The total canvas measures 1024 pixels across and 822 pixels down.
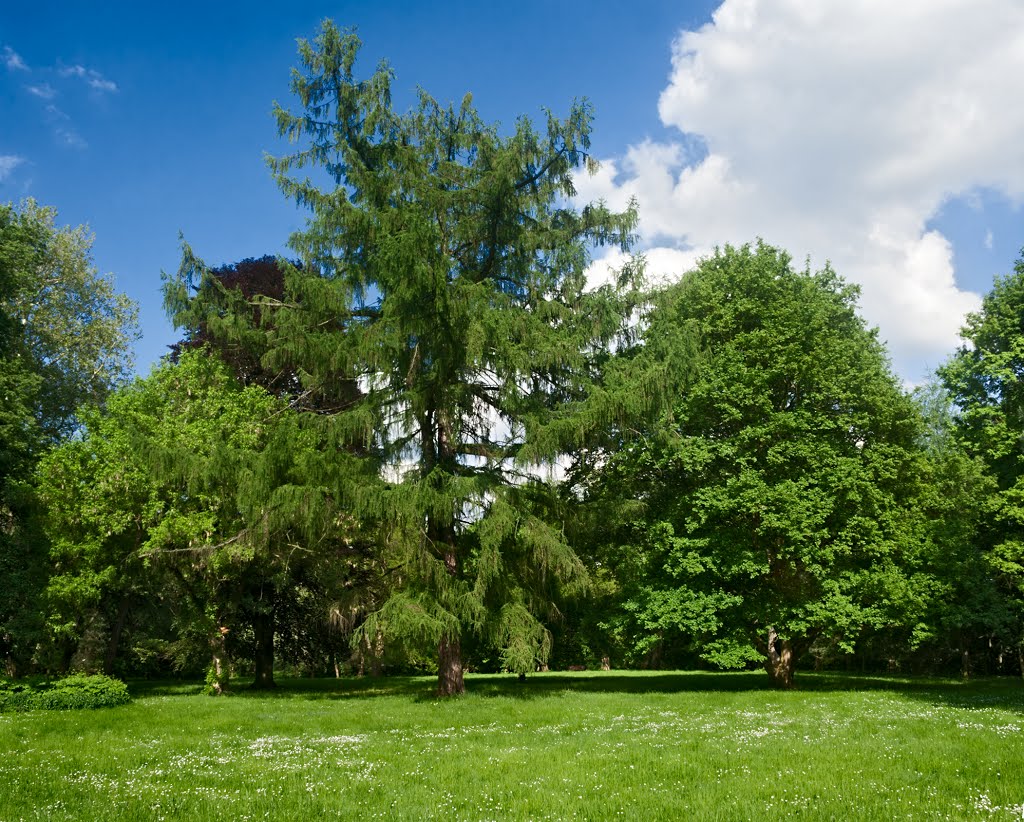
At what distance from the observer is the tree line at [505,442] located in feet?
65.2

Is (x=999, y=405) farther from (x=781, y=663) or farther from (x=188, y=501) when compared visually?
(x=188, y=501)

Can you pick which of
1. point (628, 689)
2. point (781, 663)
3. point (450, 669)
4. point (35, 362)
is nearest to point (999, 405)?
point (781, 663)

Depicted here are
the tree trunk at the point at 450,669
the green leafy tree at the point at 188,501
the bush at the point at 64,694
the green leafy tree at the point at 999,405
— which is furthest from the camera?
the green leafy tree at the point at 999,405

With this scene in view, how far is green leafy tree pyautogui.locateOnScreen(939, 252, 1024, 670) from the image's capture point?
2381 centimetres

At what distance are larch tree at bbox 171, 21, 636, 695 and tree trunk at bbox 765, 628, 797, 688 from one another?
793 cm

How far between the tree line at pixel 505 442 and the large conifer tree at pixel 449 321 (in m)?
0.10

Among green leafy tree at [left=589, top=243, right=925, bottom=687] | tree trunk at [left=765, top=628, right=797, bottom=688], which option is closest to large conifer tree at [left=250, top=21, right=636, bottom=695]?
green leafy tree at [left=589, top=243, right=925, bottom=687]

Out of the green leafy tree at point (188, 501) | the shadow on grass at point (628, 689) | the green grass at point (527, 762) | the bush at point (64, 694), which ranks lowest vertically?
the shadow on grass at point (628, 689)

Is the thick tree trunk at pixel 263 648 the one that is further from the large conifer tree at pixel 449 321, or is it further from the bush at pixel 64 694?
the large conifer tree at pixel 449 321

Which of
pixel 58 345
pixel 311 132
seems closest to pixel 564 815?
pixel 311 132

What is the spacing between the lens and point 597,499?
23844 millimetres

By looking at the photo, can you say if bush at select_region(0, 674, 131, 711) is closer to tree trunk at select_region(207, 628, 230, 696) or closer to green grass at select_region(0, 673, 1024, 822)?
green grass at select_region(0, 673, 1024, 822)

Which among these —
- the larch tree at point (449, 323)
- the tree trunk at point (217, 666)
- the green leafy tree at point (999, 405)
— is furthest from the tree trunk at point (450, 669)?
the green leafy tree at point (999, 405)

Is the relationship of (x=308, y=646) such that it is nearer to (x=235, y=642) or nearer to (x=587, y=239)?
(x=235, y=642)
